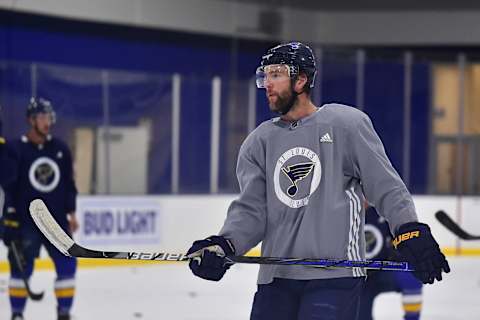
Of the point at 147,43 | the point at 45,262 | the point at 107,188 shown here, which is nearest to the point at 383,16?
the point at 147,43

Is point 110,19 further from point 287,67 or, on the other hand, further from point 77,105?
point 287,67

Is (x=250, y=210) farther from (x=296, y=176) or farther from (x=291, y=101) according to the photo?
(x=291, y=101)

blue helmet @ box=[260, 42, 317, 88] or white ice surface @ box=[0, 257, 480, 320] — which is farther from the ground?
blue helmet @ box=[260, 42, 317, 88]

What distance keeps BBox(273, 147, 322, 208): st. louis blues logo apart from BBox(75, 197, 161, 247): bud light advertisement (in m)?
5.60

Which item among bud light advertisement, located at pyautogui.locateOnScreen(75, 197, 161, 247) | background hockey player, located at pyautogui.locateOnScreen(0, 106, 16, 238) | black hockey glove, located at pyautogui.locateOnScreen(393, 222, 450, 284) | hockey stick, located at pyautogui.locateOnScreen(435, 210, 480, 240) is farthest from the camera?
bud light advertisement, located at pyautogui.locateOnScreen(75, 197, 161, 247)

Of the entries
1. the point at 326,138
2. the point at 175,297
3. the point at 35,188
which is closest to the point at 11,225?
the point at 35,188

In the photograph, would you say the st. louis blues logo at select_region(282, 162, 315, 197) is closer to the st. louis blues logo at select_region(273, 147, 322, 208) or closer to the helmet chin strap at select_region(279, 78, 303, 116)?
the st. louis blues logo at select_region(273, 147, 322, 208)

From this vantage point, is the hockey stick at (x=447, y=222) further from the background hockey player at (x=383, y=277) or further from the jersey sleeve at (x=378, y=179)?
the background hockey player at (x=383, y=277)

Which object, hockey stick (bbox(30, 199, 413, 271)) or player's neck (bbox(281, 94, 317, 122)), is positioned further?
player's neck (bbox(281, 94, 317, 122))

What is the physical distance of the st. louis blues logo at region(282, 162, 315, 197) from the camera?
247cm

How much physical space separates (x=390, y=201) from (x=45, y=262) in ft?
18.8

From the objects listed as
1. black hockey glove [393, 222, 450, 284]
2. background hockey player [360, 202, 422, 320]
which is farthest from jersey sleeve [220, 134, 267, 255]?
background hockey player [360, 202, 422, 320]

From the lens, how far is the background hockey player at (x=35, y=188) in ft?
17.4

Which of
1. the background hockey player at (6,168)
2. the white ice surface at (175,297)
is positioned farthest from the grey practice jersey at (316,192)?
the white ice surface at (175,297)
